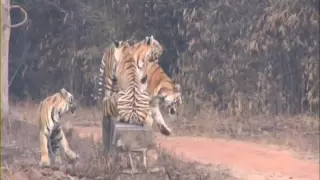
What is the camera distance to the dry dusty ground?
19.2 ft

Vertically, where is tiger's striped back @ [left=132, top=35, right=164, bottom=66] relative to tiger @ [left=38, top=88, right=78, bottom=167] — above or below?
above

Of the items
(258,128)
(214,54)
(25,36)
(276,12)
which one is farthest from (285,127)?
(25,36)

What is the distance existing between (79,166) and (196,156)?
195 cm

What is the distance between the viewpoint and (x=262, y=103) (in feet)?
31.0

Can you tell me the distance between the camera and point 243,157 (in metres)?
7.55

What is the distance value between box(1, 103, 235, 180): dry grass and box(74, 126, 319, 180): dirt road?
0.33 m

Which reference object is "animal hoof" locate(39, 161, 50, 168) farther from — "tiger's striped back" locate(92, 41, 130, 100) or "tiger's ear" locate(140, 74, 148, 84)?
"tiger's ear" locate(140, 74, 148, 84)

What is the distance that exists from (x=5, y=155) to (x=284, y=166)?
8.60 feet

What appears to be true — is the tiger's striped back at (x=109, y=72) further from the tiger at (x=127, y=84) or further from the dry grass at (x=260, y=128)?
the dry grass at (x=260, y=128)

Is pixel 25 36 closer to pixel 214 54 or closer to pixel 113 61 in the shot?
pixel 214 54

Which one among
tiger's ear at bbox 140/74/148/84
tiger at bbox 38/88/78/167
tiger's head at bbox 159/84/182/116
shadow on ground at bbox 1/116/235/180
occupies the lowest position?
shadow on ground at bbox 1/116/235/180

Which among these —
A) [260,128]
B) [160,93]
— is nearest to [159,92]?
[160,93]

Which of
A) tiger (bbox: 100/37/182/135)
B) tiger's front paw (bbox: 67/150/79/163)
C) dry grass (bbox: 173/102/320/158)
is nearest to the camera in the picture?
tiger's front paw (bbox: 67/150/79/163)

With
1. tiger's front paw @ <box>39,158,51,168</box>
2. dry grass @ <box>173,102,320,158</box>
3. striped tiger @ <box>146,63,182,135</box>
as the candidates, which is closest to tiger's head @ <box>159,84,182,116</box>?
striped tiger @ <box>146,63,182,135</box>
